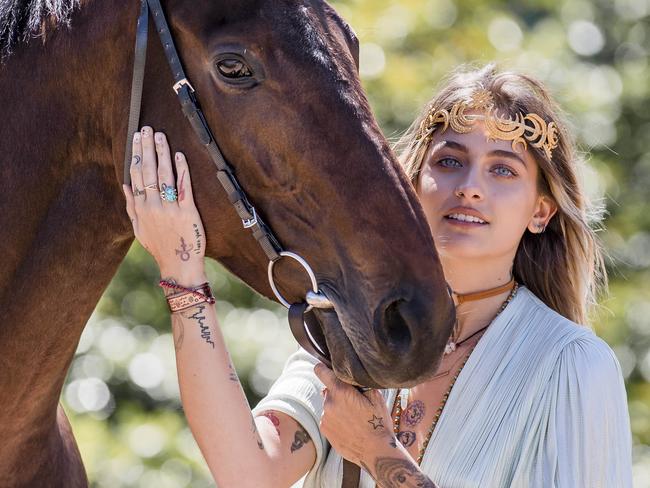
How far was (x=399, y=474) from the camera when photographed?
2410 millimetres

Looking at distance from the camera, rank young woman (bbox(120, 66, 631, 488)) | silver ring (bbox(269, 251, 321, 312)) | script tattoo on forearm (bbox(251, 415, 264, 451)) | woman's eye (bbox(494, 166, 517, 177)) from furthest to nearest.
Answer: woman's eye (bbox(494, 166, 517, 177)) → script tattoo on forearm (bbox(251, 415, 264, 451)) → young woman (bbox(120, 66, 631, 488)) → silver ring (bbox(269, 251, 321, 312))

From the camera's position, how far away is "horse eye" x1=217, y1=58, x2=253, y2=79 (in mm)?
2162

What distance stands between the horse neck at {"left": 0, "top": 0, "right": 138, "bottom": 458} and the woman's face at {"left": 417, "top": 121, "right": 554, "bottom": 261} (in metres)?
0.86

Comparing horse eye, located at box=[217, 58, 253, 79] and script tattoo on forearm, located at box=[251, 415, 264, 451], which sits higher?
horse eye, located at box=[217, 58, 253, 79]

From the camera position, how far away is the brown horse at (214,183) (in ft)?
6.88

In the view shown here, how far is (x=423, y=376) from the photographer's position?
212cm

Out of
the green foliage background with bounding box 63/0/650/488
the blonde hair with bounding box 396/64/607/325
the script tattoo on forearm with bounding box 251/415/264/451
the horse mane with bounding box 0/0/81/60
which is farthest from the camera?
the green foliage background with bounding box 63/0/650/488

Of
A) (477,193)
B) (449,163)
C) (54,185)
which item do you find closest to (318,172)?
(54,185)

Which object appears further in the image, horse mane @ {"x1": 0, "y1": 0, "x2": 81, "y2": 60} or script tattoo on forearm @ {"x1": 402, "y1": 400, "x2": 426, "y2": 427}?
script tattoo on forearm @ {"x1": 402, "y1": 400, "x2": 426, "y2": 427}

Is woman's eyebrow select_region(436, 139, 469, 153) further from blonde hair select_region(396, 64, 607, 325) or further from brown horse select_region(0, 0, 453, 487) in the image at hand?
brown horse select_region(0, 0, 453, 487)

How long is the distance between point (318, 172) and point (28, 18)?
2.43 ft

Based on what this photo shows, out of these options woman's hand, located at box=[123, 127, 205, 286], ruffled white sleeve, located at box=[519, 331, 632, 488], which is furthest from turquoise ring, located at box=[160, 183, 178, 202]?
ruffled white sleeve, located at box=[519, 331, 632, 488]

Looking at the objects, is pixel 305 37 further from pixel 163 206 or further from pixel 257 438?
pixel 257 438

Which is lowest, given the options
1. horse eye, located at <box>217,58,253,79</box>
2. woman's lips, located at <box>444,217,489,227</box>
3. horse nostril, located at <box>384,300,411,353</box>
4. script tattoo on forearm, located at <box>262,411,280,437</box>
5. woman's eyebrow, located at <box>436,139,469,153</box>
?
script tattoo on forearm, located at <box>262,411,280,437</box>
